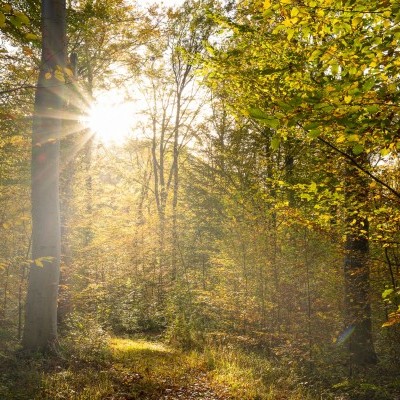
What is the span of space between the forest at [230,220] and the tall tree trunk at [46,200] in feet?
0.12

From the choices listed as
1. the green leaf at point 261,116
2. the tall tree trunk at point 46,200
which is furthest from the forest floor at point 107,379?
the green leaf at point 261,116

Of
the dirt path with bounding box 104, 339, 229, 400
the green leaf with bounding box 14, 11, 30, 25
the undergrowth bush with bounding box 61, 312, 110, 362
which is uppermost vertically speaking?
the green leaf with bounding box 14, 11, 30, 25

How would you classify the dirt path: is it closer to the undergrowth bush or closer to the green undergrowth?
the green undergrowth

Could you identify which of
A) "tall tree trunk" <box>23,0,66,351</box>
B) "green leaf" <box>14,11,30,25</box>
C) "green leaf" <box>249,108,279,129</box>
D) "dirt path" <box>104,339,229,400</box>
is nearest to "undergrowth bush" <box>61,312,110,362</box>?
"dirt path" <box>104,339,229,400</box>

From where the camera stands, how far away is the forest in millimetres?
3303

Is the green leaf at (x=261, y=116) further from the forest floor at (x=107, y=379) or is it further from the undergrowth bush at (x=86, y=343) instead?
the undergrowth bush at (x=86, y=343)

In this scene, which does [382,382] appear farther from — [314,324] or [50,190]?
[50,190]

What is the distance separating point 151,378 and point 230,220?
5.83 m

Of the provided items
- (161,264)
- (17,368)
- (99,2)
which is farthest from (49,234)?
(161,264)

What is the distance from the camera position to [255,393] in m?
6.25

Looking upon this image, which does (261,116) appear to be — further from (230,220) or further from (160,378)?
(230,220)

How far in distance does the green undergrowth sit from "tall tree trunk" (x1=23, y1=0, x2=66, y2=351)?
599 millimetres

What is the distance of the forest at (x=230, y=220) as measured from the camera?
3.30 m

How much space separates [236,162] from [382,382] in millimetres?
6785
